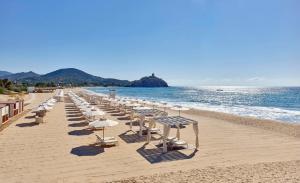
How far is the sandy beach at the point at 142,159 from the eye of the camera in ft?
23.7

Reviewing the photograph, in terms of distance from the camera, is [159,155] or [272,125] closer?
[159,155]

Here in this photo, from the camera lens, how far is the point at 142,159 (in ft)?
29.2

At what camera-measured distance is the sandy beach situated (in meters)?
7.24

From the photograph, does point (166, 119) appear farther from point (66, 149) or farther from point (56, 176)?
point (56, 176)

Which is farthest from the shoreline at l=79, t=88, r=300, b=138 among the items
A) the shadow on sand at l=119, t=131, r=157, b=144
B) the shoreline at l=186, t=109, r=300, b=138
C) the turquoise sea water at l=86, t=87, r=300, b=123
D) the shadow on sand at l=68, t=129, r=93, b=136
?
the shadow on sand at l=68, t=129, r=93, b=136

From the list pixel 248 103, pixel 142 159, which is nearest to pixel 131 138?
pixel 142 159

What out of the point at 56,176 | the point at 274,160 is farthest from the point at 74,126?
the point at 274,160

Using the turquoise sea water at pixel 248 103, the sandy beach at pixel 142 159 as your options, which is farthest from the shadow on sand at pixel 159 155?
the turquoise sea water at pixel 248 103

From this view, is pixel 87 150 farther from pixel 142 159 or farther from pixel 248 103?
pixel 248 103

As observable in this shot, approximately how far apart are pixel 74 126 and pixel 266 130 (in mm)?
10658

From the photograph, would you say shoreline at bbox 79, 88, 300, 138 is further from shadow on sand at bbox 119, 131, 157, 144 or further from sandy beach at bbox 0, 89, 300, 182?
shadow on sand at bbox 119, 131, 157, 144

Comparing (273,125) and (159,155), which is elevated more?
(273,125)

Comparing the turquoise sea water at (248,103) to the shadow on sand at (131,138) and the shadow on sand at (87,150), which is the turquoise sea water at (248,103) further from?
the shadow on sand at (87,150)

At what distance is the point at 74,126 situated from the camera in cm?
1540
